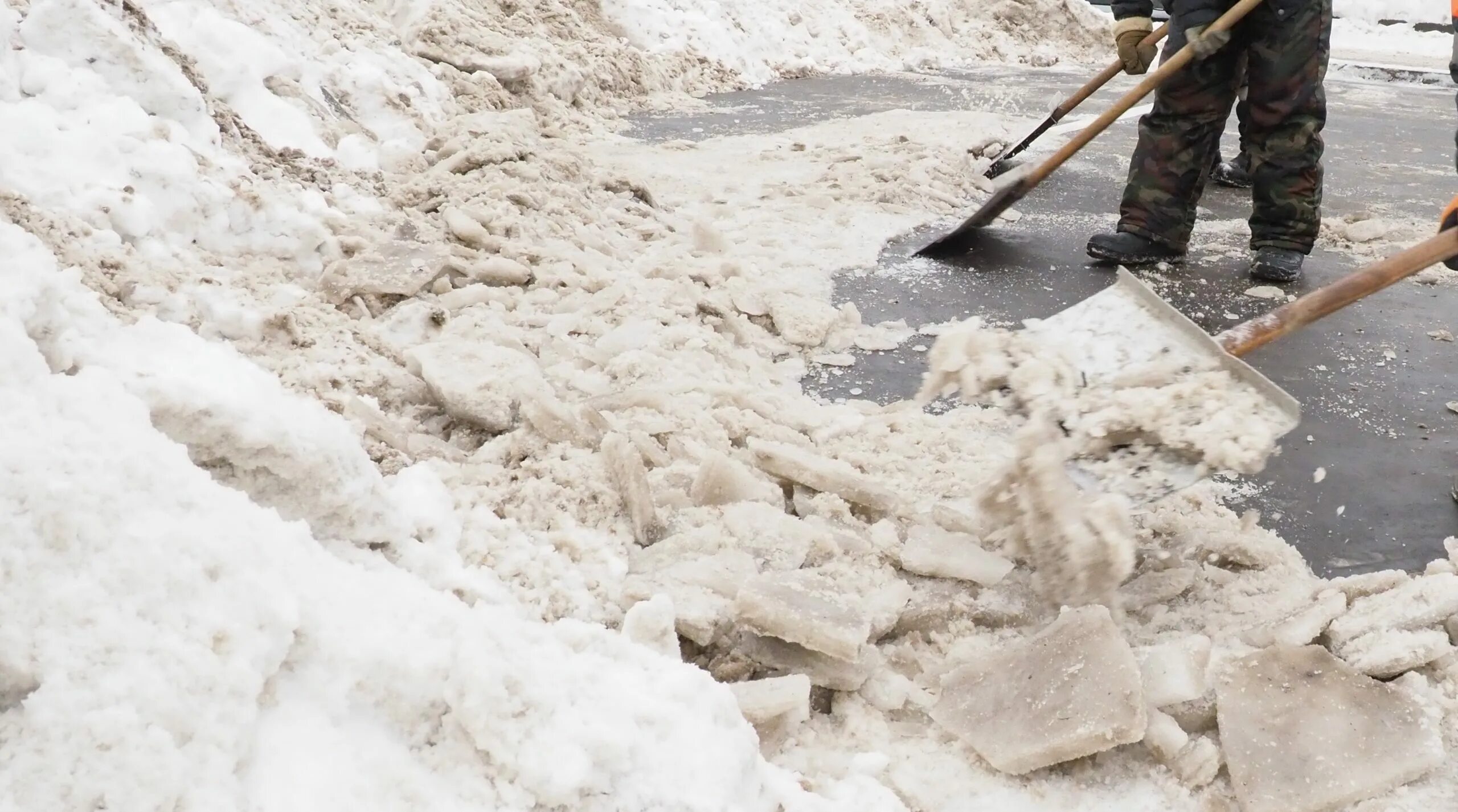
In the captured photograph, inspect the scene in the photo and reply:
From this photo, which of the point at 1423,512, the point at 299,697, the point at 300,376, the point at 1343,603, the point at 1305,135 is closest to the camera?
the point at 299,697

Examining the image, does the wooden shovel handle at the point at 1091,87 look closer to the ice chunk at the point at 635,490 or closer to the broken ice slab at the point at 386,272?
the broken ice slab at the point at 386,272

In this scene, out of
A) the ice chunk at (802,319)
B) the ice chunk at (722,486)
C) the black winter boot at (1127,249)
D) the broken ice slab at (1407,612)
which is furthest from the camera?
the black winter boot at (1127,249)

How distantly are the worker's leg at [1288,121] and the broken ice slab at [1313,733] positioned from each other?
2869mm

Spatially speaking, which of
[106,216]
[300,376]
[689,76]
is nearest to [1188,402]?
[300,376]

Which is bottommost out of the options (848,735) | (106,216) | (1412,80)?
(1412,80)

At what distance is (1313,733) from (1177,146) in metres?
3.08

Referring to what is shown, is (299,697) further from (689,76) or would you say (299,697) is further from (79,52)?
(689,76)

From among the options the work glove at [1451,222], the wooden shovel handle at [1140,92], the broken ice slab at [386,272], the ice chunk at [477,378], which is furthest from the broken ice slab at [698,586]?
the wooden shovel handle at [1140,92]

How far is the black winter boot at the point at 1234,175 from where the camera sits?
5.46 metres

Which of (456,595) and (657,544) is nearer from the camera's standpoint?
(456,595)

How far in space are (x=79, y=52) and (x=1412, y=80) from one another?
12.3m

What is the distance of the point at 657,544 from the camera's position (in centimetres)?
191

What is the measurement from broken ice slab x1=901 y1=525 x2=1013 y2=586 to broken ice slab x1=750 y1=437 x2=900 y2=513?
16cm

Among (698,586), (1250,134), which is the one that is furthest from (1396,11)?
(698,586)
